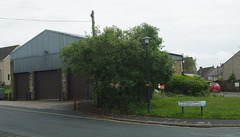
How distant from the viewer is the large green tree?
15.7m

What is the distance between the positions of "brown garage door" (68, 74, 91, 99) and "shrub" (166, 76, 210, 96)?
27.2ft

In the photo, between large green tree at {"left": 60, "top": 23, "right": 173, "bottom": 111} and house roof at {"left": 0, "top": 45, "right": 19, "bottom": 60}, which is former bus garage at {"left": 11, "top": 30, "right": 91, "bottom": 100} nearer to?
large green tree at {"left": 60, "top": 23, "right": 173, "bottom": 111}

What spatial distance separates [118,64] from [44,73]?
15.7 m

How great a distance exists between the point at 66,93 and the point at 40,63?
5.32 meters

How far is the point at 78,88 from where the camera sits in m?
26.0

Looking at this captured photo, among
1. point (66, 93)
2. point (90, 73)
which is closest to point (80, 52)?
point (90, 73)

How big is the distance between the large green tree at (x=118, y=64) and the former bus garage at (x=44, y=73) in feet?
26.3

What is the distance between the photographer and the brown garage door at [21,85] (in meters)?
30.7

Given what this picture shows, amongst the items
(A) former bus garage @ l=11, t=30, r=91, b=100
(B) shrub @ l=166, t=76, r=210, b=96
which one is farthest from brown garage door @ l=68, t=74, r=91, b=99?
(B) shrub @ l=166, t=76, r=210, b=96

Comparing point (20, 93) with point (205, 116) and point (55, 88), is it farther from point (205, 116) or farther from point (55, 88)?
point (205, 116)

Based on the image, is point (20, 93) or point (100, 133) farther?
point (20, 93)

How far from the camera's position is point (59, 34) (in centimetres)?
2692

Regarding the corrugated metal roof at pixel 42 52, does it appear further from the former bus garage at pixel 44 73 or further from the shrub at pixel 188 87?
the shrub at pixel 188 87

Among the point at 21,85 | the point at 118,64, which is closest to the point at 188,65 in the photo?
the point at 21,85
